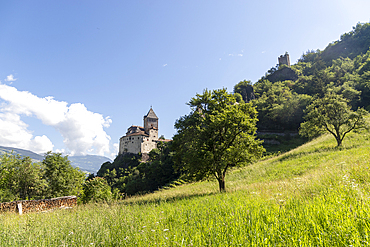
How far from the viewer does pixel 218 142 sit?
14.0 m

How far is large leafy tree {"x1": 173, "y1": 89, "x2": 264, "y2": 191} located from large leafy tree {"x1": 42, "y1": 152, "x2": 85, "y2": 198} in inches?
726

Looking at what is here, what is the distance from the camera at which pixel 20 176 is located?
21281 mm

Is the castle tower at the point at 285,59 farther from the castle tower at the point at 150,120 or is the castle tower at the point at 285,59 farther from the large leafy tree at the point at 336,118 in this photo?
the large leafy tree at the point at 336,118

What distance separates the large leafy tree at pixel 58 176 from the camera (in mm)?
23203

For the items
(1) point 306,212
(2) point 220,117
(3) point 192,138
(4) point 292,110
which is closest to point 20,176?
(3) point 192,138

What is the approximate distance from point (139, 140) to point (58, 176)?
65.9m

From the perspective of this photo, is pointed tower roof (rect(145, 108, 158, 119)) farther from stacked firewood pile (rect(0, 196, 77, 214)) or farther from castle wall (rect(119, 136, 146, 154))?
stacked firewood pile (rect(0, 196, 77, 214))

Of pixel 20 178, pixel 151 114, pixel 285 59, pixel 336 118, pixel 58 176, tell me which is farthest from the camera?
pixel 285 59

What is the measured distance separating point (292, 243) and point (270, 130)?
64.1 metres

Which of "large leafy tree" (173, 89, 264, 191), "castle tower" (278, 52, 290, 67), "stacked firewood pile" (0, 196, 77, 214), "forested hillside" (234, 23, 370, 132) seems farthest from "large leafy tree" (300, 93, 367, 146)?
"castle tower" (278, 52, 290, 67)

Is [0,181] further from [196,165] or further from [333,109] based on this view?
[333,109]

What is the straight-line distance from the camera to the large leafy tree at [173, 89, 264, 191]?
43.0 ft

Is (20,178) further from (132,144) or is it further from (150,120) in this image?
(150,120)

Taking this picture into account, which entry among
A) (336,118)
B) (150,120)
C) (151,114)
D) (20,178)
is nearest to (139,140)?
(150,120)
